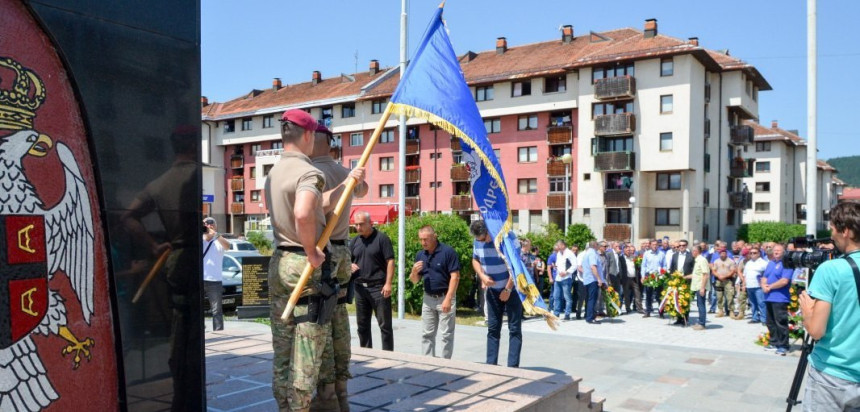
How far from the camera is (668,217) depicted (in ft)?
141

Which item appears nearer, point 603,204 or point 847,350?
point 847,350

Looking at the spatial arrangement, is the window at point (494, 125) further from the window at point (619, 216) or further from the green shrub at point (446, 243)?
the green shrub at point (446, 243)

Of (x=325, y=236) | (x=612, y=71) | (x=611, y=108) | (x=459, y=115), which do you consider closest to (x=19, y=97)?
(x=325, y=236)

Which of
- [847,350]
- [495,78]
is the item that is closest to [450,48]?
[847,350]

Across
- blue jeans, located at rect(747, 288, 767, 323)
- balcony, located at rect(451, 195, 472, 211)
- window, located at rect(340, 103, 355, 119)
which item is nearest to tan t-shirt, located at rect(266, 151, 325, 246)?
blue jeans, located at rect(747, 288, 767, 323)

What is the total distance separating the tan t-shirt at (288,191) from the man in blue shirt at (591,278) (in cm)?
1140

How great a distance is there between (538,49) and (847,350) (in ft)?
154

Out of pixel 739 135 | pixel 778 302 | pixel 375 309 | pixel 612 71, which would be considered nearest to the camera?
pixel 375 309

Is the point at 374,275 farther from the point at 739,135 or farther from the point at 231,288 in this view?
the point at 739,135

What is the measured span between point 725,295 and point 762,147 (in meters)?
53.6

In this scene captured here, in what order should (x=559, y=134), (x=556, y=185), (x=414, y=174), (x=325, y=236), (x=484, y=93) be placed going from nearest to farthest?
(x=325, y=236) < (x=559, y=134) < (x=556, y=185) < (x=484, y=93) < (x=414, y=174)

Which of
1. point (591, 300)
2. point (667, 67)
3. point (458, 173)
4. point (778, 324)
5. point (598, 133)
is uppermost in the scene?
point (667, 67)

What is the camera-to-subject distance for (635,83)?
41.3m

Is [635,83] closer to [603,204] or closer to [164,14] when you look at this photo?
[603,204]
